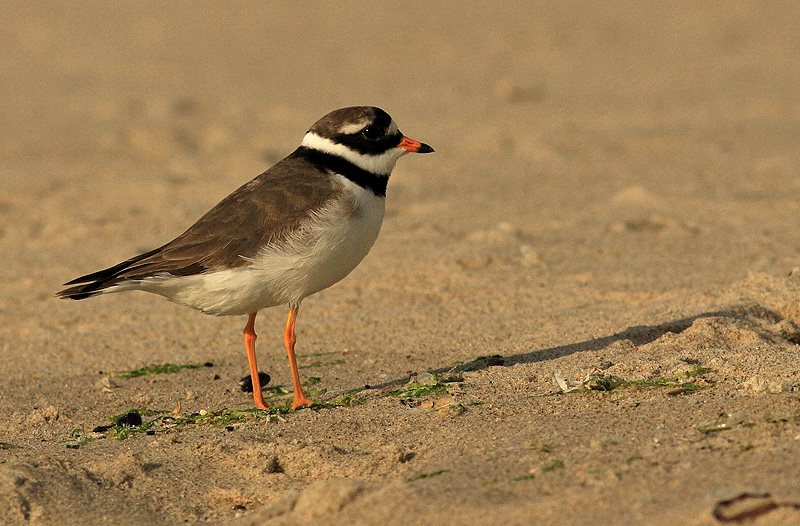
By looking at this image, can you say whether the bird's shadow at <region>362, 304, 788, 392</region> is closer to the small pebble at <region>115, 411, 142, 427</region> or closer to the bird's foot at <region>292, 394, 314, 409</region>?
the bird's foot at <region>292, 394, 314, 409</region>

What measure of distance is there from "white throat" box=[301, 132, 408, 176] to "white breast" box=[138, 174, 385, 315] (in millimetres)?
381

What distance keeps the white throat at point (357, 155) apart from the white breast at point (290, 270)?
0.38m

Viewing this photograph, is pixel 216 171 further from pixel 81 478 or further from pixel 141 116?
pixel 81 478

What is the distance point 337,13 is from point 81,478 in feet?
50.9

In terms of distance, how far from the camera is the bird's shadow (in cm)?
615

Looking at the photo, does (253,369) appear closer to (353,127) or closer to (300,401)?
(300,401)

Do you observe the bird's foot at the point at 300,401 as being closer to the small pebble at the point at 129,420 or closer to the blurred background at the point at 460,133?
the small pebble at the point at 129,420

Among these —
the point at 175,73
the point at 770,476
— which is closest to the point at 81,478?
the point at 770,476

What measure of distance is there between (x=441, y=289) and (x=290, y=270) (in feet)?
7.34

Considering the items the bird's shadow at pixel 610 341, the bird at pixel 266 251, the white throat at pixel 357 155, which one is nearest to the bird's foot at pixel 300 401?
the bird at pixel 266 251

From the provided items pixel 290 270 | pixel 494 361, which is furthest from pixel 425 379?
pixel 290 270

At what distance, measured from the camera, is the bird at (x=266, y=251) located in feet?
19.2

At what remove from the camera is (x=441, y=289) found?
7879mm

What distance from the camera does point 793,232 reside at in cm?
882
